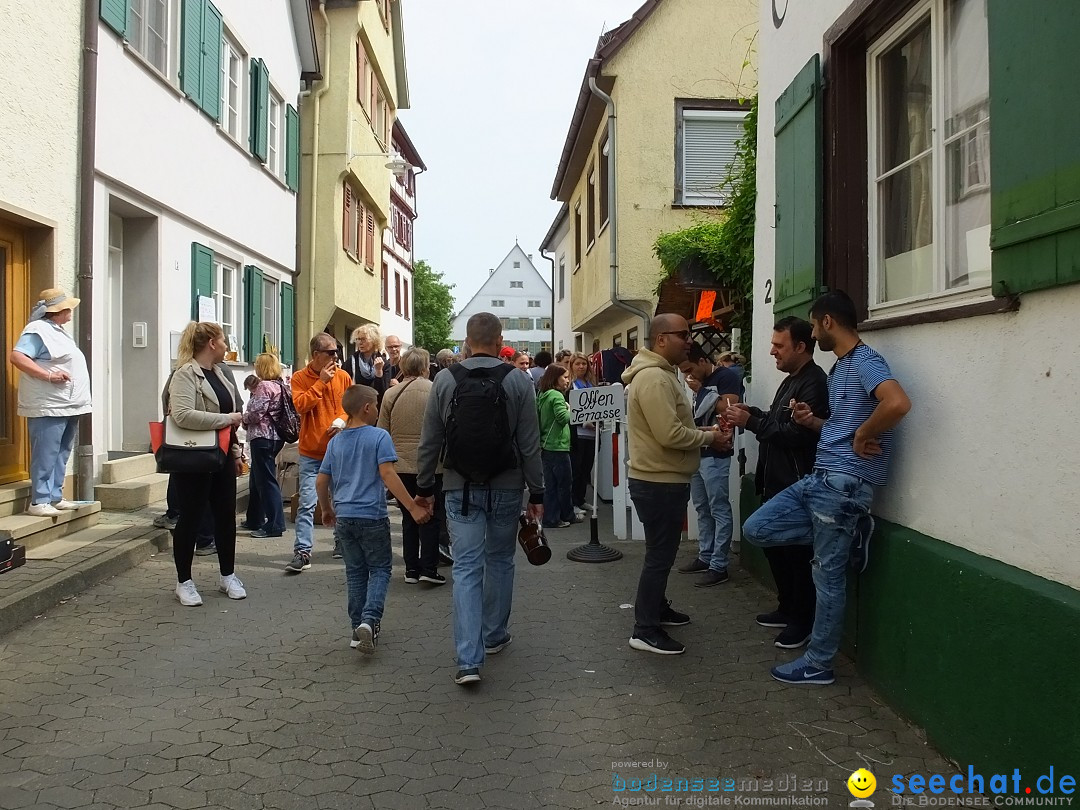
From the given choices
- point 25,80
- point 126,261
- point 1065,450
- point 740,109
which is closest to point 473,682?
point 1065,450

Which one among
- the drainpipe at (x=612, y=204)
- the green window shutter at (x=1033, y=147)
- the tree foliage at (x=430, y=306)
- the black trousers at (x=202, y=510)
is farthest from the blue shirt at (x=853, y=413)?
the tree foliage at (x=430, y=306)

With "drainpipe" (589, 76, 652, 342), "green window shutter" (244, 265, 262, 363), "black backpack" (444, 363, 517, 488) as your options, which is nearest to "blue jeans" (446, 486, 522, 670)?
"black backpack" (444, 363, 517, 488)

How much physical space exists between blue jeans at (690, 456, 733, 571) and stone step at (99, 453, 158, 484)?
17.1 feet

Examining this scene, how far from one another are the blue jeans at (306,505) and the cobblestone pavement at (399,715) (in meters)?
1.15

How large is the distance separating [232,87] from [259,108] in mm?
719

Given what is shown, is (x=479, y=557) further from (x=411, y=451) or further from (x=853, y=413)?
(x=411, y=451)

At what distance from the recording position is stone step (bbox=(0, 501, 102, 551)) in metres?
6.51

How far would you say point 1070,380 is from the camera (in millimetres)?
2842

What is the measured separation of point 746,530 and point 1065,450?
5.89ft

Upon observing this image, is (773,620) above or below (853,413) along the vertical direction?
below

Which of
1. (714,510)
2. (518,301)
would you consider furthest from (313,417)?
(518,301)

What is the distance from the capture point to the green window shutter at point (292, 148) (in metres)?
15.3

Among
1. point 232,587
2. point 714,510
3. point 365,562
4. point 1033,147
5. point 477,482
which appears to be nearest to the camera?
point 1033,147

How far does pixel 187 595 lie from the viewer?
19.0 feet
